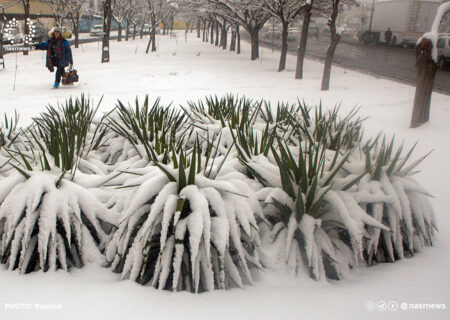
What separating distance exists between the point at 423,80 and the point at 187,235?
6.36 m

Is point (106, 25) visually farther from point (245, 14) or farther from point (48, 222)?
point (48, 222)

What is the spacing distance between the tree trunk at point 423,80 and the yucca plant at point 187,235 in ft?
19.1

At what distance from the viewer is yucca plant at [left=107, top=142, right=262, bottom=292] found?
2.26 metres

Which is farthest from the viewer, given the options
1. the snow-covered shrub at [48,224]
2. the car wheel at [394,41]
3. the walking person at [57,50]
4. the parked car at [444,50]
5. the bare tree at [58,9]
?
the car wheel at [394,41]

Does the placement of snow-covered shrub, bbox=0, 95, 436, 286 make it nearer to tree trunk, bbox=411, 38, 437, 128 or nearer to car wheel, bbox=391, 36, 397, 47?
tree trunk, bbox=411, 38, 437, 128

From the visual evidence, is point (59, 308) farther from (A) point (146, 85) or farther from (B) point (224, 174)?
(A) point (146, 85)

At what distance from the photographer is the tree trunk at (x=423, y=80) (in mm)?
6898

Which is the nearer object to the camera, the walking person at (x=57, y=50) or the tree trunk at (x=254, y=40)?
the walking person at (x=57, y=50)

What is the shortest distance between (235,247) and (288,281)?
45 centimetres

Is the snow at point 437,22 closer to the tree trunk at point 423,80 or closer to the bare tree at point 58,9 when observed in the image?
the tree trunk at point 423,80

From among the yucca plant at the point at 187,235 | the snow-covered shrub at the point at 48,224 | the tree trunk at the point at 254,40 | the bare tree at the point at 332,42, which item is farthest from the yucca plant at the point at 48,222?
the tree trunk at the point at 254,40

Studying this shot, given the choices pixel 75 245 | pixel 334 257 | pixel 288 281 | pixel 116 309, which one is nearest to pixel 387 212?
pixel 334 257

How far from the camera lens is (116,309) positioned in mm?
2125

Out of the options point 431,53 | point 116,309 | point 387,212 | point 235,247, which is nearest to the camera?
point 116,309
